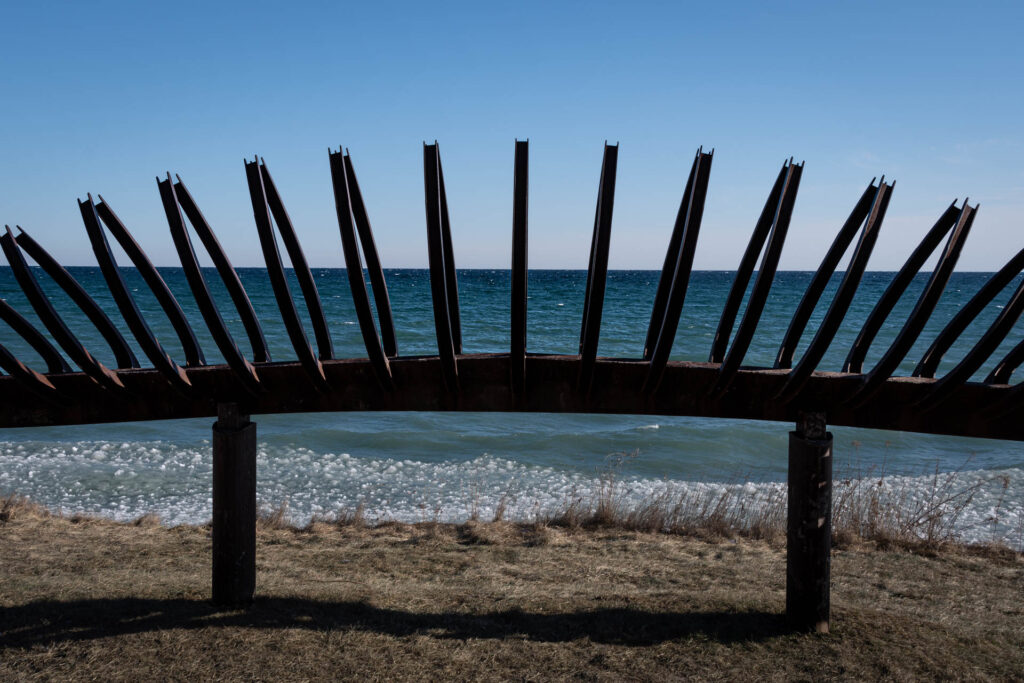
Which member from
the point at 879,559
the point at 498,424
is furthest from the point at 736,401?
the point at 498,424

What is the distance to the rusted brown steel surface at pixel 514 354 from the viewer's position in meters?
3.64

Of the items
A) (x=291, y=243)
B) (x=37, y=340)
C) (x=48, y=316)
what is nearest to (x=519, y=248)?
(x=291, y=243)

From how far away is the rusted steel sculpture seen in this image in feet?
12.0

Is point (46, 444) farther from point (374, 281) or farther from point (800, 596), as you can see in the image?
point (800, 596)

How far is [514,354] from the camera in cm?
389

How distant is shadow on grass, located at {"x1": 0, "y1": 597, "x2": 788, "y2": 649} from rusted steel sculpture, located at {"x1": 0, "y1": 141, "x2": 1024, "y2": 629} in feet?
1.72

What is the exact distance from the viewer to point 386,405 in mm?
4066

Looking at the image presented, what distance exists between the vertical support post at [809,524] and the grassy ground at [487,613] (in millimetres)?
163

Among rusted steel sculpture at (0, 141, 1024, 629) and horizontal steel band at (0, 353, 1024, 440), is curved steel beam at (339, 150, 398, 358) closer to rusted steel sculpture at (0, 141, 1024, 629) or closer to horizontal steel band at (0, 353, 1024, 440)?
rusted steel sculpture at (0, 141, 1024, 629)

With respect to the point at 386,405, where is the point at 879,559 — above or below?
below

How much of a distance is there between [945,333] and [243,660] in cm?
407

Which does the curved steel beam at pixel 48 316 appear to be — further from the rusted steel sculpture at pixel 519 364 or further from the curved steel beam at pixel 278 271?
the curved steel beam at pixel 278 271

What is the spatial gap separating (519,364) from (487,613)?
1840mm

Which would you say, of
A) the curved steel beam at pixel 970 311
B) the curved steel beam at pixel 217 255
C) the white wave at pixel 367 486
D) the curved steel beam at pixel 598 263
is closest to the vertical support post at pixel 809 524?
the curved steel beam at pixel 970 311
